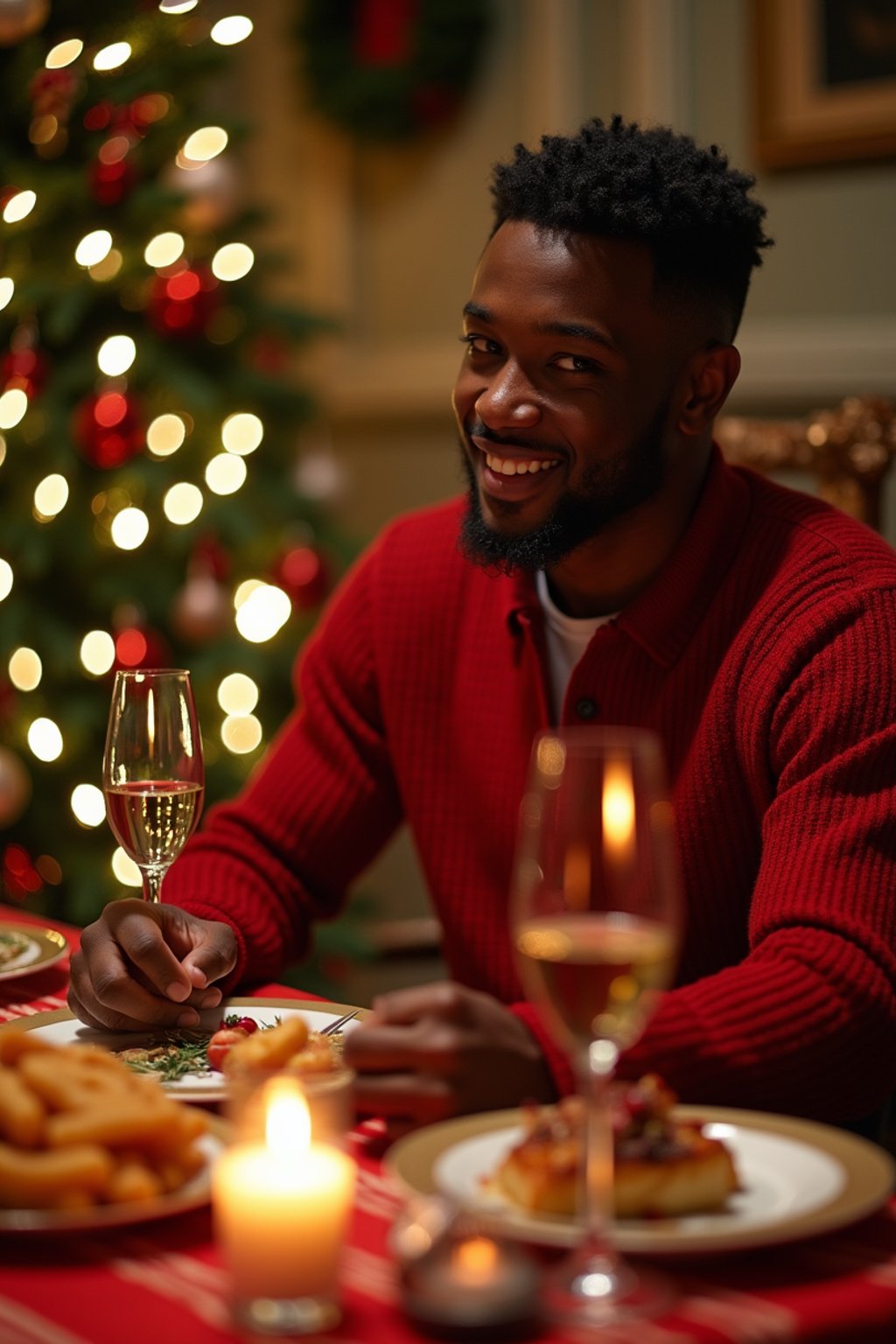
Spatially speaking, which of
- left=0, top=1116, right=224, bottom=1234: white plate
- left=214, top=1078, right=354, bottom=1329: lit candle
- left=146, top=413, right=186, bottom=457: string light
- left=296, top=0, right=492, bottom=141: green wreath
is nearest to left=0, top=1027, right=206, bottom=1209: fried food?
left=0, top=1116, right=224, bottom=1234: white plate

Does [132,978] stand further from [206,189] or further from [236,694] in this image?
[206,189]

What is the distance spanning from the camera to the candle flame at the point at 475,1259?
0.77 metres

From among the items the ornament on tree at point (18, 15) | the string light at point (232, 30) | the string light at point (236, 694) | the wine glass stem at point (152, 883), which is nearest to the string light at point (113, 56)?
the ornament on tree at point (18, 15)

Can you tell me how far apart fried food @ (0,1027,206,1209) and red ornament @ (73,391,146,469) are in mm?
2106

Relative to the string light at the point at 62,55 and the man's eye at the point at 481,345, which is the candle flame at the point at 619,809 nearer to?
the man's eye at the point at 481,345

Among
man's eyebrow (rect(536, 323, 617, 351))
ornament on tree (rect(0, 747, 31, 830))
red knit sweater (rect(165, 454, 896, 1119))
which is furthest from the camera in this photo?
ornament on tree (rect(0, 747, 31, 830))

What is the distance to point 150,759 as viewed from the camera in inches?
49.8

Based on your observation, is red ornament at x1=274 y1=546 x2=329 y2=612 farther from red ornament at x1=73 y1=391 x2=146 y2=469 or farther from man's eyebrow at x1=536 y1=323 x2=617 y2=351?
man's eyebrow at x1=536 y1=323 x2=617 y2=351

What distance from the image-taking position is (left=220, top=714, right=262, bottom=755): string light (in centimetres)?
318

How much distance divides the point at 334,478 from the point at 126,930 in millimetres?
2130

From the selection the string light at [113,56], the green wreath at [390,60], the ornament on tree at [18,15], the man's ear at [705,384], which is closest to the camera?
the man's ear at [705,384]

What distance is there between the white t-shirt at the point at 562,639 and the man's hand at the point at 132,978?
0.56m

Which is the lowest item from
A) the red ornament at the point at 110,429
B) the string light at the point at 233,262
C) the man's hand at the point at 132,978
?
the man's hand at the point at 132,978

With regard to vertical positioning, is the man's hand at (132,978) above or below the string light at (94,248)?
below
